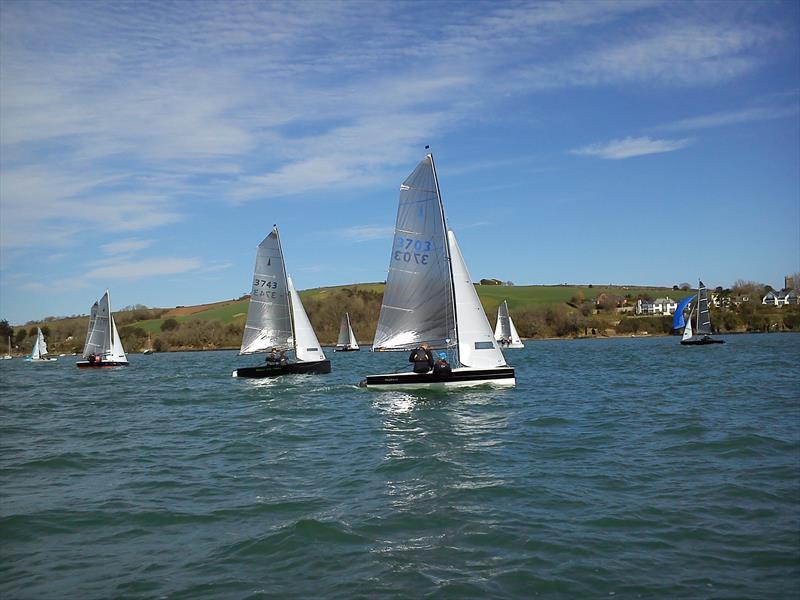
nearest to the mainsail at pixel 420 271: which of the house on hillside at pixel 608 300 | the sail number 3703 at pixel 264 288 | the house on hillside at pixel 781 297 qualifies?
the sail number 3703 at pixel 264 288

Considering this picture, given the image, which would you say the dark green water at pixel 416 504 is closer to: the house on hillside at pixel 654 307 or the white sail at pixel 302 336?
the white sail at pixel 302 336

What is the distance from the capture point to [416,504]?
10875 millimetres

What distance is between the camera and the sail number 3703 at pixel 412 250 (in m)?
27.8

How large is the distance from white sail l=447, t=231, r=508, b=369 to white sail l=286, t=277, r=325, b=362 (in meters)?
14.0

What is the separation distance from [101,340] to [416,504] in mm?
58769

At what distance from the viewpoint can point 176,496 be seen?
12.1 meters

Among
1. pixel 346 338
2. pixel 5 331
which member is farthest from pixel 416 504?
pixel 5 331

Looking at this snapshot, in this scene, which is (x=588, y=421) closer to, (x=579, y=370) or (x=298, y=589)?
(x=298, y=589)

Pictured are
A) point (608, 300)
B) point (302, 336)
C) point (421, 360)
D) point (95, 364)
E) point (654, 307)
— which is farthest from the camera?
point (654, 307)

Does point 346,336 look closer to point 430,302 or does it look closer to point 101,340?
point 101,340

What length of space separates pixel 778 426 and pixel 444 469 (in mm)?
9339

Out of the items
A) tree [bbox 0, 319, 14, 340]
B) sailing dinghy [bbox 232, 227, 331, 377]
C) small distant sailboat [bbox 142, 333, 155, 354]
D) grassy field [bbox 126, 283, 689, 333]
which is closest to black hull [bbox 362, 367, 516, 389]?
sailing dinghy [bbox 232, 227, 331, 377]

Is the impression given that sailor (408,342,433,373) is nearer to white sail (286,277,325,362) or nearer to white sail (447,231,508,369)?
white sail (447,231,508,369)

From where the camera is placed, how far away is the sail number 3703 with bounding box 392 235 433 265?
91.2ft
